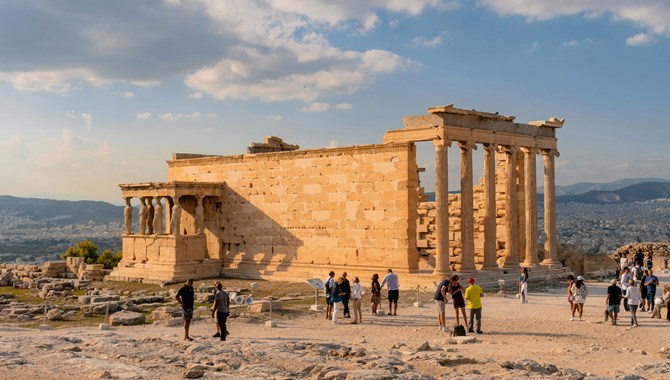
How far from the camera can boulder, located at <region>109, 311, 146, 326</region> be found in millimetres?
20422

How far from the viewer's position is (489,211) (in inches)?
1169

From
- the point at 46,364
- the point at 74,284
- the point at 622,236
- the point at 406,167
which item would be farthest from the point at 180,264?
the point at 622,236

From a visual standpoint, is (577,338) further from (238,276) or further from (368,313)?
(238,276)

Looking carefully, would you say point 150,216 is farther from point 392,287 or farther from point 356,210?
point 392,287

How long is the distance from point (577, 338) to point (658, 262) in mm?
21715

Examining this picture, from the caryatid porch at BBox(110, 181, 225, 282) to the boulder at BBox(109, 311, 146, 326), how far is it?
11768mm

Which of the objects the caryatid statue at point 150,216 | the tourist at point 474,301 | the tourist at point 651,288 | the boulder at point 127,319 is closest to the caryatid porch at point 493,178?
the tourist at point 651,288

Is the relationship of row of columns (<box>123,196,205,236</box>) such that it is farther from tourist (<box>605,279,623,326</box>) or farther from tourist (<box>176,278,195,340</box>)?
tourist (<box>605,279,623,326</box>)

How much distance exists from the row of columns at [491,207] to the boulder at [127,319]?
10.5 m

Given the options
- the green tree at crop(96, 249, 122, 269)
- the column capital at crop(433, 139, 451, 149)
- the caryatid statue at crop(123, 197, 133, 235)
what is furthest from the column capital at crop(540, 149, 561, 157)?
the green tree at crop(96, 249, 122, 269)

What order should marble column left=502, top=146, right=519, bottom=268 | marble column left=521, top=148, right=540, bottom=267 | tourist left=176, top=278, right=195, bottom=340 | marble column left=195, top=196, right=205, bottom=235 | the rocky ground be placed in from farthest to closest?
marble column left=195, top=196, right=205, bottom=235 < marble column left=521, top=148, right=540, bottom=267 < marble column left=502, top=146, right=519, bottom=268 < tourist left=176, top=278, right=195, bottom=340 < the rocky ground

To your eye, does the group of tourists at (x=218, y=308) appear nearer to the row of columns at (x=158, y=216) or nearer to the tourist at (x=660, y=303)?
the tourist at (x=660, y=303)

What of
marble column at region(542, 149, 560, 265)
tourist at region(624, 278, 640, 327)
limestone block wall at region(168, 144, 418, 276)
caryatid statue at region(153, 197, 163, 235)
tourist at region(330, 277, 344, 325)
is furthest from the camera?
caryatid statue at region(153, 197, 163, 235)

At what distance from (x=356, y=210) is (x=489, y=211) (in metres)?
4.89
